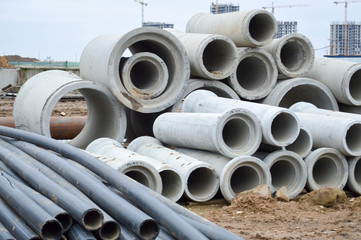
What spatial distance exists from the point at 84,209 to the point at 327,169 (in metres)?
5.52

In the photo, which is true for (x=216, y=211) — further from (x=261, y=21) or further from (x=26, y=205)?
(x=261, y=21)

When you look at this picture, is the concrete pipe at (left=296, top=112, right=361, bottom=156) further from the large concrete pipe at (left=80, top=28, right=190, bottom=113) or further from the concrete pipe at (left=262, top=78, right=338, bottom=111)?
the large concrete pipe at (left=80, top=28, right=190, bottom=113)

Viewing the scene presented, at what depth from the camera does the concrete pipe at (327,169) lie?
8.17m

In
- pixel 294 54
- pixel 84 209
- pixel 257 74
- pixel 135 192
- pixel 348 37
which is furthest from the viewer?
pixel 348 37

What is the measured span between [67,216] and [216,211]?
333cm

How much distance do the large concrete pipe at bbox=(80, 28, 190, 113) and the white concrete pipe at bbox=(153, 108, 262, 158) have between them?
1098 millimetres

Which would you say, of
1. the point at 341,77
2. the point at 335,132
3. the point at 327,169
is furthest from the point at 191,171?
the point at 341,77

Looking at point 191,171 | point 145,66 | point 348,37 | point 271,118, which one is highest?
point 348,37

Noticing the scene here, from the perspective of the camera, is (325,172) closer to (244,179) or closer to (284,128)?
(284,128)

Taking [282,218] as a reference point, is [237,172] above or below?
above

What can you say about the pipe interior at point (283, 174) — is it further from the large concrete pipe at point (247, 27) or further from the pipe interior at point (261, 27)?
the pipe interior at point (261, 27)

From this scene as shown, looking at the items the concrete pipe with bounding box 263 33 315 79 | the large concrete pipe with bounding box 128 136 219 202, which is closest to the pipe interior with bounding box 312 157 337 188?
the large concrete pipe with bounding box 128 136 219 202

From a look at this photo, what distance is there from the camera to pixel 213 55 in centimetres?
1052

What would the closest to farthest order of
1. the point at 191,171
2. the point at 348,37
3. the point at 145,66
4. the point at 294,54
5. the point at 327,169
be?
the point at 191,171 → the point at 327,169 → the point at 145,66 → the point at 294,54 → the point at 348,37
